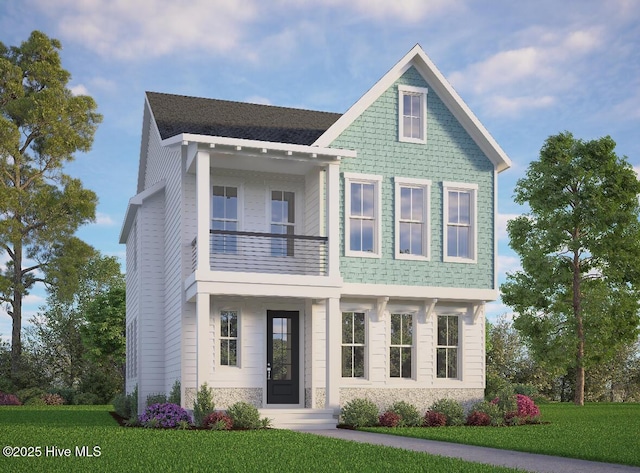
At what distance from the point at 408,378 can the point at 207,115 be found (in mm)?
9488

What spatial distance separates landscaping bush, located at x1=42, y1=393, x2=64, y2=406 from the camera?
1313 inches

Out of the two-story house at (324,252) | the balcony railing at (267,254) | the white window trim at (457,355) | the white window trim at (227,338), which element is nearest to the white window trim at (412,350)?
the two-story house at (324,252)

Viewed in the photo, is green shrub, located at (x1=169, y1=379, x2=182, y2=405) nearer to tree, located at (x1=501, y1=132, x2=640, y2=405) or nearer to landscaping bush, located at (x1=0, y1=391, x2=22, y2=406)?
landscaping bush, located at (x1=0, y1=391, x2=22, y2=406)

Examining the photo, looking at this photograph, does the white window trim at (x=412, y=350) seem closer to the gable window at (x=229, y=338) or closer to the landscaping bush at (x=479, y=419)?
the landscaping bush at (x=479, y=419)

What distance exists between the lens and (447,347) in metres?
23.1

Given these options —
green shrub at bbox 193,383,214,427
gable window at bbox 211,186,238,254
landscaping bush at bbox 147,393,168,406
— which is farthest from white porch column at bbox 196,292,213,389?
landscaping bush at bbox 147,393,168,406

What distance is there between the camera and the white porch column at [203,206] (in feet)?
63.6

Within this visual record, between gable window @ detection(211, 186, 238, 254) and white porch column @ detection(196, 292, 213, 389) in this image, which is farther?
gable window @ detection(211, 186, 238, 254)

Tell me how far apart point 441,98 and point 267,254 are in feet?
22.3

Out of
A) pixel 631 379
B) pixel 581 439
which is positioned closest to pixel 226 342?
pixel 581 439

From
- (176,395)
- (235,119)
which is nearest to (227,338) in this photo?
(176,395)

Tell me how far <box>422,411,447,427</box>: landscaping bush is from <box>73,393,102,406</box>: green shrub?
18.7 metres

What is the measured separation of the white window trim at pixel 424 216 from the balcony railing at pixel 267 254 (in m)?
2.31

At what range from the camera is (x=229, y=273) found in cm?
1953
